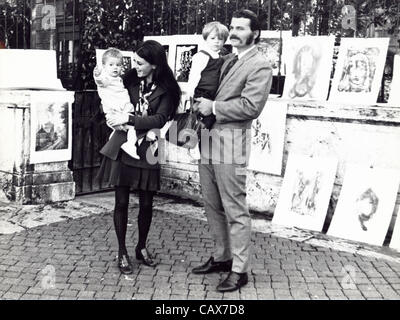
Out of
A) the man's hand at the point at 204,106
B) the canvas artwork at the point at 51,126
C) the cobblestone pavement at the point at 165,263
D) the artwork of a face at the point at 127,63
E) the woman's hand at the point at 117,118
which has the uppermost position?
the artwork of a face at the point at 127,63

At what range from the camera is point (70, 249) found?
489 centimetres

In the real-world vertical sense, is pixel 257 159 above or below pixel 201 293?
above

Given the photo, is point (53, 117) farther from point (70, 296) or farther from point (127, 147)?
point (70, 296)

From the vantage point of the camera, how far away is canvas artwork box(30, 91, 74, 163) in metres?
6.10

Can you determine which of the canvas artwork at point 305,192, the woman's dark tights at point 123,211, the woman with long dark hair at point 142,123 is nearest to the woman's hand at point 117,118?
the woman with long dark hair at point 142,123

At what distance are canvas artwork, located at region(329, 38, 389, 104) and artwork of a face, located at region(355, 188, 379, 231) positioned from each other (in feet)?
3.07

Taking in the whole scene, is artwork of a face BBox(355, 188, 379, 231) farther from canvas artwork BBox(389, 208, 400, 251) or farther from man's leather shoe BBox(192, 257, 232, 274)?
man's leather shoe BBox(192, 257, 232, 274)

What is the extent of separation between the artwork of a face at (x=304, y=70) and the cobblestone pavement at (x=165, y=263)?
1.51m

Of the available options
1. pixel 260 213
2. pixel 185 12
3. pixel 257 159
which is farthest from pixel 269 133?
pixel 185 12

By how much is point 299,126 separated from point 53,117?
281 cm

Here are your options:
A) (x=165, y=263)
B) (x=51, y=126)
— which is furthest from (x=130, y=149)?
(x=51, y=126)

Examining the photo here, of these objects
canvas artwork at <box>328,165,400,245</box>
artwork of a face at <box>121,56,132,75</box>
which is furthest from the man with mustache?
artwork of a face at <box>121,56,132,75</box>

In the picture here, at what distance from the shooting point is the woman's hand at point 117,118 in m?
4.09

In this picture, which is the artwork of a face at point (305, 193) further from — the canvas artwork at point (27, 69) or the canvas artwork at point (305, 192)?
the canvas artwork at point (27, 69)
